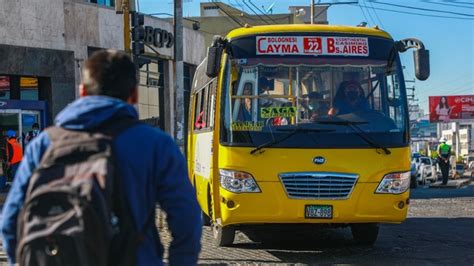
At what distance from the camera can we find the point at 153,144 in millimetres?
2836

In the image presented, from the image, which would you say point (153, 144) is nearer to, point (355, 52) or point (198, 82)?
point (355, 52)

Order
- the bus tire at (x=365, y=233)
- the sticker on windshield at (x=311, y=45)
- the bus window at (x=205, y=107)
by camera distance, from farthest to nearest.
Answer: the bus tire at (x=365, y=233), the bus window at (x=205, y=107), the sticker on windshield at (x=311, y=45)

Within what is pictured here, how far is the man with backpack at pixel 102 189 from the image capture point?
2.56 m

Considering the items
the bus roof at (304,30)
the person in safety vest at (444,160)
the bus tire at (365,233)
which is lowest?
the person in safety vest at (444,160)

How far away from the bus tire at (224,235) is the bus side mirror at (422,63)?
3306mm

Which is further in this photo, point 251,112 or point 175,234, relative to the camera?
point 251,112

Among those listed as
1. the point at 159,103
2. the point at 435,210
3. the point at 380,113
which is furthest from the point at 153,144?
the point at 159,103

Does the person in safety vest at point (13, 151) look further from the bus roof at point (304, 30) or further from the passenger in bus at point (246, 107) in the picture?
the passenger in bus at point (246, 107)

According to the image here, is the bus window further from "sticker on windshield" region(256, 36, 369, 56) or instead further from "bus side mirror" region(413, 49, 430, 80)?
"bus side mirror" region(413, 49, 430, 80)

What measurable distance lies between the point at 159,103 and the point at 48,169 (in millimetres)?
22686

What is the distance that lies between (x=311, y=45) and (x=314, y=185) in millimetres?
1872

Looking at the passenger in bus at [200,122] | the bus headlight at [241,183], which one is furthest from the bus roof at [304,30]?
the passenger in bus at [200,122]

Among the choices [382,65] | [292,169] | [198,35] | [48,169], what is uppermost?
[198,35]

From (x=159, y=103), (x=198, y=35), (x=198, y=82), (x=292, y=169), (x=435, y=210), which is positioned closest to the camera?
(x=292, y=169)
